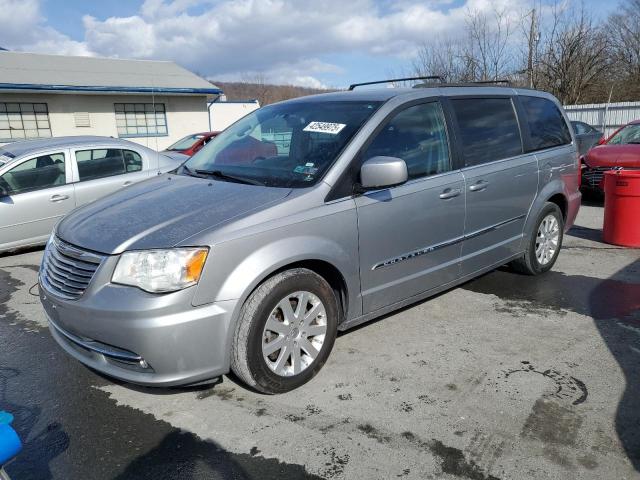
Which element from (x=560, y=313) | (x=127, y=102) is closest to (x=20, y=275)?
(x=560, y=313)

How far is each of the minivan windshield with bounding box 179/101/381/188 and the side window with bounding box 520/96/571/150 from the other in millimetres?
2138

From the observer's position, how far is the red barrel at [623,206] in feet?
21.6

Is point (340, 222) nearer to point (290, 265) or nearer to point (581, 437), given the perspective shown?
point (290, 265)

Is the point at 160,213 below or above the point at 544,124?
below

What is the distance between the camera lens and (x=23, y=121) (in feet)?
60.6

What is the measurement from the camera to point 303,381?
337 centimetres

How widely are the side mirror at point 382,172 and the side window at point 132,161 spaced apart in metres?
5.20

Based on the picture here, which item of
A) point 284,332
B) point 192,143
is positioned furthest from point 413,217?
point 192,143

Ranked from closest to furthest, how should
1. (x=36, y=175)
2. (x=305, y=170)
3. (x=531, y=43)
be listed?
(x=305, y=170) → (x=36, y=175) → (x=531, y=43)

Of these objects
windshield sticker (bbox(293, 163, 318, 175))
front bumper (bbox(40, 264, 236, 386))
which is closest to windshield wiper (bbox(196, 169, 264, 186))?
windshield sticker (bbox(293, 163, 318, 175))

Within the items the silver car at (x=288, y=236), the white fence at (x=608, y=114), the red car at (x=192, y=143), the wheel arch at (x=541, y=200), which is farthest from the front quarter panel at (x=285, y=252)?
the white fence at (x=608, y=114)

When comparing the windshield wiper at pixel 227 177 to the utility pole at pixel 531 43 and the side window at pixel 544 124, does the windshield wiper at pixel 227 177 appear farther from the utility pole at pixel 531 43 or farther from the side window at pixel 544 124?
the utility pole at pixel 531 43

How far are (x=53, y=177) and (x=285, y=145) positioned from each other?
4.58m

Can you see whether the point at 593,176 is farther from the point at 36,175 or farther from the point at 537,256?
the point at 36,175
